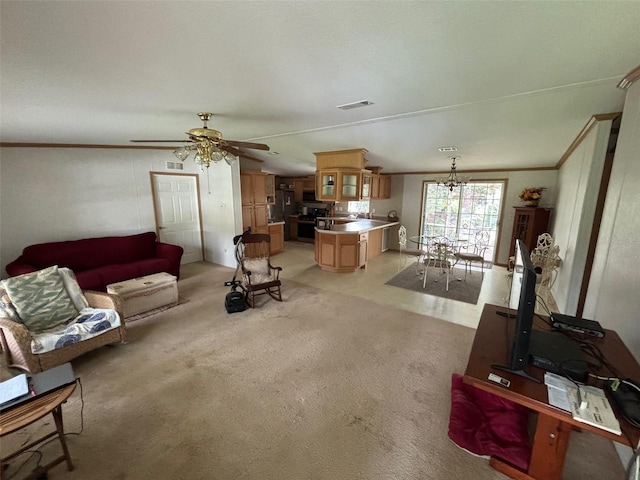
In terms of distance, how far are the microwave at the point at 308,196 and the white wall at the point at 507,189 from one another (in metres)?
2.89

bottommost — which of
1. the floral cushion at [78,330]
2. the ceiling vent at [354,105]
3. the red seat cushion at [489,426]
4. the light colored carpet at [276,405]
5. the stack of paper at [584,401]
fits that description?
the light colored carpet at [276,405]

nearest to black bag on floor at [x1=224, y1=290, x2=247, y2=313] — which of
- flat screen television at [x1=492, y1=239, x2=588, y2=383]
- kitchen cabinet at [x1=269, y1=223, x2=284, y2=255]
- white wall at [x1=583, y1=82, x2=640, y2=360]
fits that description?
flat screen television at [x1=492, y1=239, x2=588, y2=383]

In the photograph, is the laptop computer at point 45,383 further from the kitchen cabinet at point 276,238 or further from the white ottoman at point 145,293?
the kitchen cabinet at point 276,238

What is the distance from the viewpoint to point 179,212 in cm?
554

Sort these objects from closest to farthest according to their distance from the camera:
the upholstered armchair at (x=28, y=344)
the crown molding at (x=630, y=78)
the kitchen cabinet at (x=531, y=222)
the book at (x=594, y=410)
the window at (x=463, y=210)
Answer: the book at (x=594, y=410)
the crown molding at (x=630, y=78)
the upholstered armchair at (x=28, y=344)
the kitchen cabinet at (x=531, y=222)
the window at (x=463, y=210)

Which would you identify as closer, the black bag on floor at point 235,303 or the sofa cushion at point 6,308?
the sofa cushion at point 6,308

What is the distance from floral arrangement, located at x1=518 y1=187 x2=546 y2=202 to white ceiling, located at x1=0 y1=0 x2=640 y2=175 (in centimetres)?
212

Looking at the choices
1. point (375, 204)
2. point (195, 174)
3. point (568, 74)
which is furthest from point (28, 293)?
point (375, 204)

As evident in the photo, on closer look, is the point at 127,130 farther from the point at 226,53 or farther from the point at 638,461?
the point at 638,461

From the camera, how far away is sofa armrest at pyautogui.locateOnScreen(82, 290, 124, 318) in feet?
8.95

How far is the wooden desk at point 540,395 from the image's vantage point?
1.13m

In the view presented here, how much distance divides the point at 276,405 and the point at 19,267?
3.98 metres

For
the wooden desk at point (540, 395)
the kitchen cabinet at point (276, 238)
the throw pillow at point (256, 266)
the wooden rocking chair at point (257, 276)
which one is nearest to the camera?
the wooden desk at point (540, 395)

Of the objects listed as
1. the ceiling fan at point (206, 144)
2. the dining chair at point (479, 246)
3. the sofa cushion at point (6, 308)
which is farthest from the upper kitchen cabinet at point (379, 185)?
the sofa cushion at point (6, 308)
